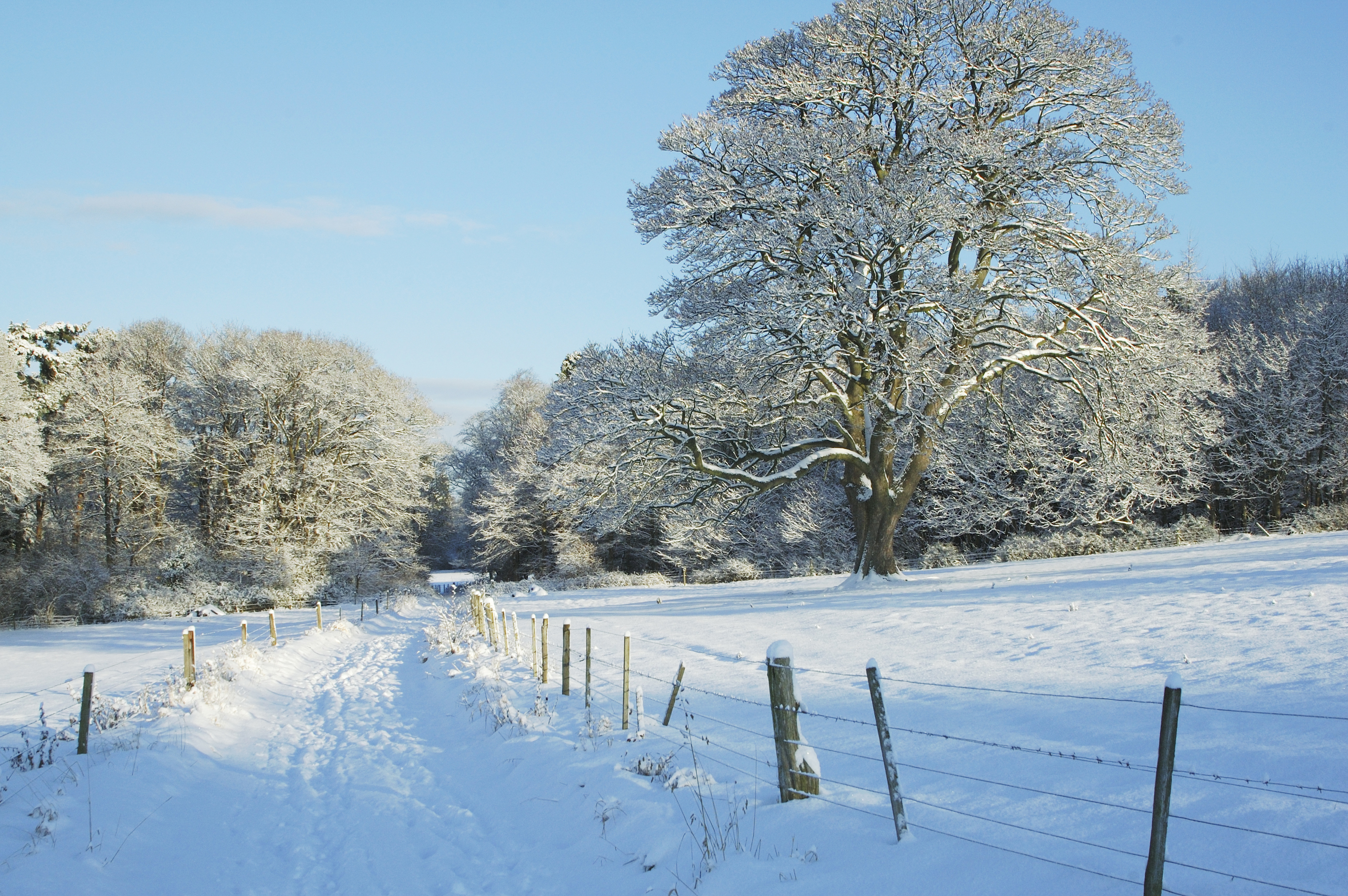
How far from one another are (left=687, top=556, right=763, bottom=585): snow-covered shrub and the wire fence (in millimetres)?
25204

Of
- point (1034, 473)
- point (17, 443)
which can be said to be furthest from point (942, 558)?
point (17, 443)

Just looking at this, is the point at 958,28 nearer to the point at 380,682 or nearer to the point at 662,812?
the point at 662,812

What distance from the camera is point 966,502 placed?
2956 centimetres

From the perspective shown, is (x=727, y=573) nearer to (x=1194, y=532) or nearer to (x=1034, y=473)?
(x=1034, y=473)

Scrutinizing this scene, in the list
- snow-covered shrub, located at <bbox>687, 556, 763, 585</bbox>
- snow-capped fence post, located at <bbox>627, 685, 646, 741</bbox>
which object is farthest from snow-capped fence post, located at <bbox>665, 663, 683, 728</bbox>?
snow-covered shrub, located at <bbox>687, 556, 763, 585</bbox>

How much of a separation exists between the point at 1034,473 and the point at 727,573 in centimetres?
1487

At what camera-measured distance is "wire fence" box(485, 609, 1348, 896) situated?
382cm

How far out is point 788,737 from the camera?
5246 millimetres

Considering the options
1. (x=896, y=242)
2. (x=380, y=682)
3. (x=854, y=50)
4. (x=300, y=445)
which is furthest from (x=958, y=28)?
(x=300, y=445)

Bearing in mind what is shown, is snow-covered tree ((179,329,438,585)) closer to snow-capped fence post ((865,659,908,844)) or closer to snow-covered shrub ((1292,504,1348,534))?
snow-capped fence post ((865,659,908,844))

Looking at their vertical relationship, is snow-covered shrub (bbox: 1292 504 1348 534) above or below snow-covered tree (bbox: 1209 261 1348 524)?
below

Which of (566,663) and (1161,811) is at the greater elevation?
(1161,811)

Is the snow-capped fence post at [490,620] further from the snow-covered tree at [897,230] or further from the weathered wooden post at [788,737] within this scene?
the weathered wooden post at [788,737]

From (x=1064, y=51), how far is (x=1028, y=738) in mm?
13899
